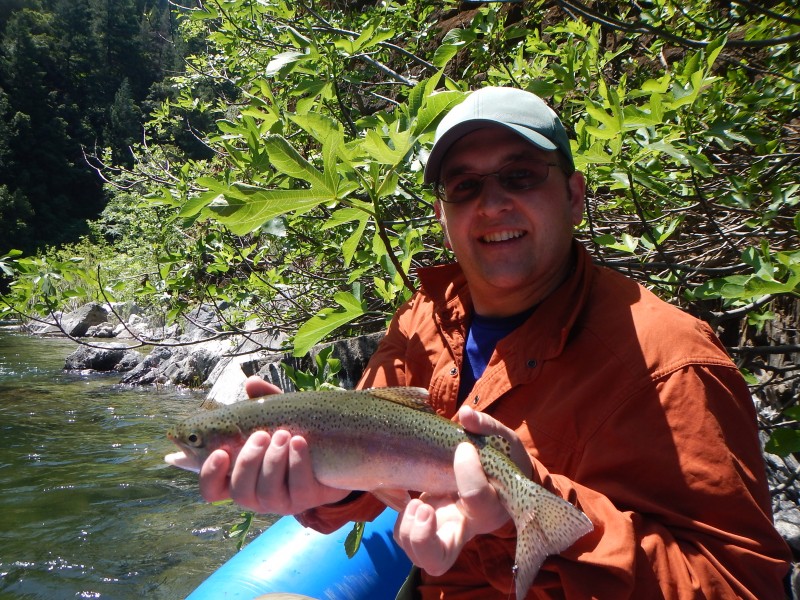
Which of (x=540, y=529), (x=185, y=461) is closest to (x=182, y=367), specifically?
(x=185, y=461)

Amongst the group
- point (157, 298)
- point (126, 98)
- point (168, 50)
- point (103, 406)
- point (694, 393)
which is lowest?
point (103, 406)

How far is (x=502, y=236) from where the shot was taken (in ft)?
7.93

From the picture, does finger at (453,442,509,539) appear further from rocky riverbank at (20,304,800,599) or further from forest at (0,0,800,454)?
rocky riverbank at (20,304,800,599)

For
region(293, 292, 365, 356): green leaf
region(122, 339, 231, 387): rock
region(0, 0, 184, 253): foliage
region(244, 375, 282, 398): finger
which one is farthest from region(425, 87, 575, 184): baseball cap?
region(0, 0, 184, 253): foliage

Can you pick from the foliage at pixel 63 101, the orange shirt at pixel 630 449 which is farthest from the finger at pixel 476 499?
the foliage at pixel 63 101

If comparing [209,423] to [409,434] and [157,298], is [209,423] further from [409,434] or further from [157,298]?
[157,298]

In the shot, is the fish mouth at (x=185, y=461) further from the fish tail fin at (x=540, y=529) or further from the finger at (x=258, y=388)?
the fish tail fin at (x=540, y=529)

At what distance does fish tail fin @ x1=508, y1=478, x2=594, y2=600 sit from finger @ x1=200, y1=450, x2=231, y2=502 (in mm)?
1047

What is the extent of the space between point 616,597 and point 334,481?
39.6 inches

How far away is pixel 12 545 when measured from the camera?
7.34 metres

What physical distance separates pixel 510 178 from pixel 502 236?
225 mm

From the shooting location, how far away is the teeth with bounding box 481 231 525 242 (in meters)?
2.40

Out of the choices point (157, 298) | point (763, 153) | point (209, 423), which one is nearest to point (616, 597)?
point (209, 423)

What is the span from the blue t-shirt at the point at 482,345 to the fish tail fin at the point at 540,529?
73cm
